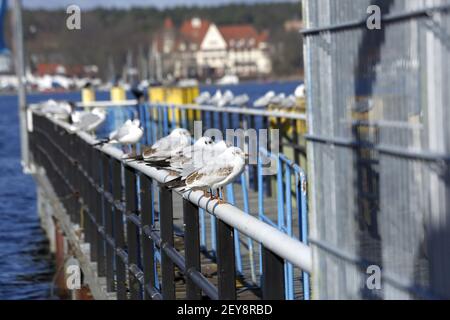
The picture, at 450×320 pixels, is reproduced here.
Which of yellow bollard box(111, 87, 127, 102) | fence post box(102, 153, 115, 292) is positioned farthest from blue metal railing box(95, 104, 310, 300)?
yellow bollard box(111, 87, 127, 102)

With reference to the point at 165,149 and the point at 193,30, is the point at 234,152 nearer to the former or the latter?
the point at 165,149

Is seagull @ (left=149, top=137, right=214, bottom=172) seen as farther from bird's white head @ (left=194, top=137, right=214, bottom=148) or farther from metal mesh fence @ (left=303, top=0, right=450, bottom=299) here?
metal mesh fence @ (left=303, top=0, right=450, bottom=299)

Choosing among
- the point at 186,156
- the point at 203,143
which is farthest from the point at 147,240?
the point at 203,143

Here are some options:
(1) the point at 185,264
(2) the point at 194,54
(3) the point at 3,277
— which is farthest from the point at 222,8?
(1) the point at 185,264

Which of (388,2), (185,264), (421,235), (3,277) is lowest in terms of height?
(3,277)

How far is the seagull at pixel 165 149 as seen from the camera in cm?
834

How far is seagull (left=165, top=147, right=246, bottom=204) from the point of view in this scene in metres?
6.61

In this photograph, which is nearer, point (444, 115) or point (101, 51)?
point (444, 115)

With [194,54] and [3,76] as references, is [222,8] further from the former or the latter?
[3,76]

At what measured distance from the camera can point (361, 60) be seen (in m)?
3.48

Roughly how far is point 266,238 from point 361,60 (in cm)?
101

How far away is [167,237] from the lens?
653 cm

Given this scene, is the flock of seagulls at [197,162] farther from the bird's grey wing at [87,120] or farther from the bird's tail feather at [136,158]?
the bird's grey wing at [87,120]

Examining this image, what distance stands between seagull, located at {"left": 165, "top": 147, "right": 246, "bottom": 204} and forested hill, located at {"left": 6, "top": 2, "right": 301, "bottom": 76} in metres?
95.0
